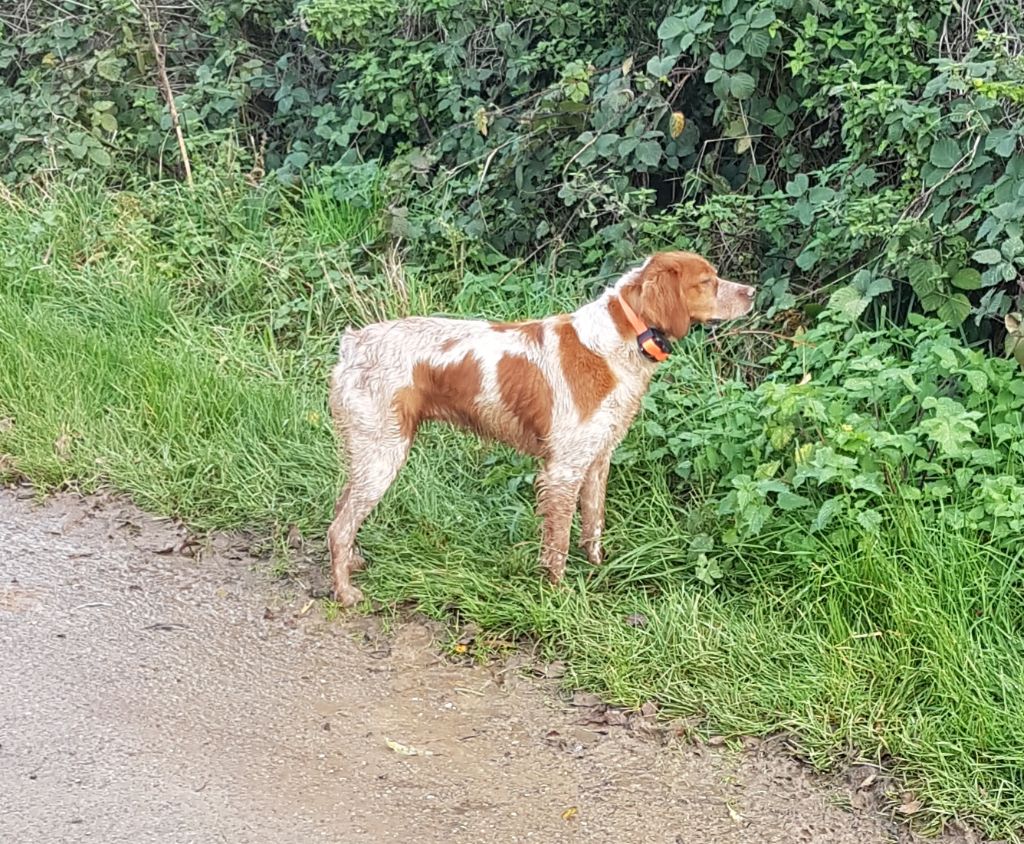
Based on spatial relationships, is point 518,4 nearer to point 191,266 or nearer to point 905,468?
point 191,266

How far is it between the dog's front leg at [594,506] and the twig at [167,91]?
169 inches

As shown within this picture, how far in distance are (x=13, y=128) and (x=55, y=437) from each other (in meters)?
3.44

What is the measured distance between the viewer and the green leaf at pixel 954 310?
5125 millimetres

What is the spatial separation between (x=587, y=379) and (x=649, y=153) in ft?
6.72

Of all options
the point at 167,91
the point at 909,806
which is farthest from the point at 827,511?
the point at 167,91

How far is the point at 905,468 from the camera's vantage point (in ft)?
15.0

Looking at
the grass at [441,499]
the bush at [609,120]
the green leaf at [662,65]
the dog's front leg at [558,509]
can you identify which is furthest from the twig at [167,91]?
the dog's front leg at [558,509]

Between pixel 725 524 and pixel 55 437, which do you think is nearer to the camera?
pixel 725 524

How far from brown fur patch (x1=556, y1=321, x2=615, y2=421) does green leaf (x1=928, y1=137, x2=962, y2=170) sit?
5.86 ft

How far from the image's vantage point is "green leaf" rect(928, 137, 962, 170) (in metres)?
5.23

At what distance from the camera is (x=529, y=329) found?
4.82 metres

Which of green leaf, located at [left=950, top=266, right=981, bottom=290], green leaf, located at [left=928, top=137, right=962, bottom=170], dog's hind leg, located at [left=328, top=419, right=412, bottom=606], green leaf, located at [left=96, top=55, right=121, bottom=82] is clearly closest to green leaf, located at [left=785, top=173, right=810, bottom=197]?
green leaf, located at [left=928, top=137, right=962, bottom=170]

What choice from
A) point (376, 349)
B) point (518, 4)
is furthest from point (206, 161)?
point (376, 349)

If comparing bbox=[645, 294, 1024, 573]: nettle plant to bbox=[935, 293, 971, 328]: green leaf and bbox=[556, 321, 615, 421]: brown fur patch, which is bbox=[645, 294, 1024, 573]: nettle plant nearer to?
bbox=[935, 293, 971, 328]: green leaf
